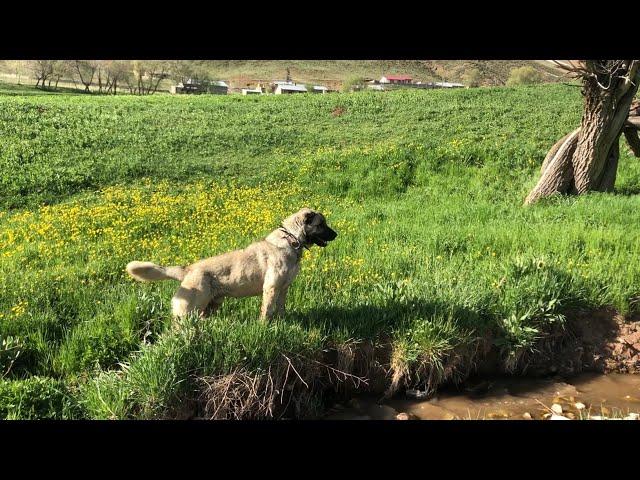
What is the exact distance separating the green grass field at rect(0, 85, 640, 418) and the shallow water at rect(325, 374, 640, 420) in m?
0.28

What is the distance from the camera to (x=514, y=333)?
259 inches

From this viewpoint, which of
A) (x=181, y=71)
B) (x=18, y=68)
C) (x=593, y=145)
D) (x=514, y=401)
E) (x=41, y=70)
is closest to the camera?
(x=514, y=401)

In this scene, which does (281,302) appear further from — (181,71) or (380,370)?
(181,71)

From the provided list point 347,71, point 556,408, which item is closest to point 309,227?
point 556,408

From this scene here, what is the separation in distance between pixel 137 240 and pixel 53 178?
22.6ft

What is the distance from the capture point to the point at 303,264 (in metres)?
8.30

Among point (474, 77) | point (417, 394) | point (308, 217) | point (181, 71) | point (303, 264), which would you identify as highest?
point (474, 77)

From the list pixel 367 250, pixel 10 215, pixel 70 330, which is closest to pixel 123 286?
pixel 70 330

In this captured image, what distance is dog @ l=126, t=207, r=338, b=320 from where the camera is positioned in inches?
232

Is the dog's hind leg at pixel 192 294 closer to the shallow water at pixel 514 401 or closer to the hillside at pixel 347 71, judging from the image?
the shallow water at pixel 514 401

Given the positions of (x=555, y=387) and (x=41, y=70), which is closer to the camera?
(x=555, y=387)

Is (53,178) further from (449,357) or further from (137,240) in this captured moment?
(449,357)

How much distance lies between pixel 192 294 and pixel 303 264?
2705mm

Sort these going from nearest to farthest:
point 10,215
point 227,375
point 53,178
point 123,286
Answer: point 227,375
point 123,286
point 10,215
point 53,178
